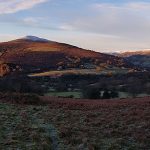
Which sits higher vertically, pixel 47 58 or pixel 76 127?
pixel 47 58

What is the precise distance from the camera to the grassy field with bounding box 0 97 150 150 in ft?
57.8

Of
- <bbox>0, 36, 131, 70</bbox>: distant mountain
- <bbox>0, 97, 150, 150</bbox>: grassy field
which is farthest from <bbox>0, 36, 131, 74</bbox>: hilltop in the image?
<bbox>0, 97, 150, 150</bbox>: grassy field

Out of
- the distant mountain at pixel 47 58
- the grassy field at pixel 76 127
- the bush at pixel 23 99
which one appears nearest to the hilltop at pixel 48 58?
the distant mountain at pixel 47 58

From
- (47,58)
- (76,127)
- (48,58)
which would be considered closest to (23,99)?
(76,127)

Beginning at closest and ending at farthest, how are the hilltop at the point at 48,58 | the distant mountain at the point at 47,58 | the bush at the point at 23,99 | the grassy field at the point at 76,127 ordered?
the grassy field at the point at 76,127
the bush at the point at 23,99
the hilltop at the point at 48,58
the distant mountain at the point at 47,58

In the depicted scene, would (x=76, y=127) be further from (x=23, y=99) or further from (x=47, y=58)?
(x=47, y=58)

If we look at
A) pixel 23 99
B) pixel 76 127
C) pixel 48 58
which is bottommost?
pixel 76 127

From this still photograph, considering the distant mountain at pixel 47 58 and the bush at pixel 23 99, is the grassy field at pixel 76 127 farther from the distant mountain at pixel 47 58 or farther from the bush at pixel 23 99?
the distant mountain at pixel 47 58

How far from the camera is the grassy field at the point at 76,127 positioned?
17.6m

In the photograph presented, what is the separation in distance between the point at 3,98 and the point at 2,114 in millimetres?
9281

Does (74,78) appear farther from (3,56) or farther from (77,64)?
(3,56)

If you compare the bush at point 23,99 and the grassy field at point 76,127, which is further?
the bush at point 23,99

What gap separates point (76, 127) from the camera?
70.8ft

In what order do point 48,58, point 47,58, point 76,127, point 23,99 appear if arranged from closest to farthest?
point 76,127, point 23,99, point 48,58, point 47,58
